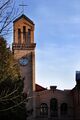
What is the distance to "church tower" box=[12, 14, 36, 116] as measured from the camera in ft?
229

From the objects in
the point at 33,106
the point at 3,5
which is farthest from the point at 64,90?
the point at 3,5

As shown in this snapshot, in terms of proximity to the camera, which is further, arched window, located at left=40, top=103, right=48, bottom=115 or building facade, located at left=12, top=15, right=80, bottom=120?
arched window, located at left=40, top=103, right=48, bottom=115

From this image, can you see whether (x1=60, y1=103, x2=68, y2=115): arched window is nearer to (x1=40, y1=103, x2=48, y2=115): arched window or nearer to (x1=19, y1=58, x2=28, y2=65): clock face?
(x1=40, y1=103, x2=48, y2=115): arched window

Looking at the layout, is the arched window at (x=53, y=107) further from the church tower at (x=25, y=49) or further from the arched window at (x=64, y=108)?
the church tower at (x=25, y=49)

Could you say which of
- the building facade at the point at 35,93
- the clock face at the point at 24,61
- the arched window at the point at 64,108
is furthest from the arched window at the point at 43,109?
the clock face at the point at 24,61

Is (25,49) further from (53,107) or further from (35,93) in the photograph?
(53,107)

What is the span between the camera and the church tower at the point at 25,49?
6988 cm

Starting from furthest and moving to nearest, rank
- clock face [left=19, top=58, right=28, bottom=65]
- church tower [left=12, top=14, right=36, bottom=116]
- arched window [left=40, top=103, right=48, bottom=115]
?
1. arched window [left=40, top=103, right=48, bottom=115]
2. clock face [left=19, top=58, right=28, bottom=65]
3. church tower [left=12, top=14, right=36, bottom=116]

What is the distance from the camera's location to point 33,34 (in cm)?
7281

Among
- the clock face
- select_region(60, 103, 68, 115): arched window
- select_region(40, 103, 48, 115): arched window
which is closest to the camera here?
the clock face

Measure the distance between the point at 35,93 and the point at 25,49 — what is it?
727 cm

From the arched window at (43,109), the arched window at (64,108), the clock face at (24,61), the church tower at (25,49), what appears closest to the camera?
the church tower at (25,49)

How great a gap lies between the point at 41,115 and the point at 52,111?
74.2 inches

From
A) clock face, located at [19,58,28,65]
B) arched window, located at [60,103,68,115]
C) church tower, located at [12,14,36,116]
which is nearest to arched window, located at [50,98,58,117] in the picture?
arched window, located at [60,103,68,115]
